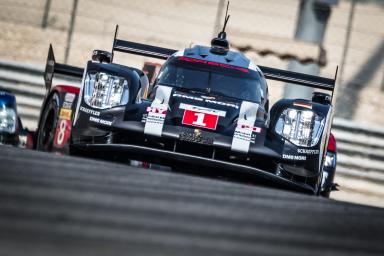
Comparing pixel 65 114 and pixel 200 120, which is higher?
pixel 200 120

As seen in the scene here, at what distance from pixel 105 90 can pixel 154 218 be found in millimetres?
3828

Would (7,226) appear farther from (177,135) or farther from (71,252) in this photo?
(177,135)

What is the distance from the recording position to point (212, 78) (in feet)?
25.0

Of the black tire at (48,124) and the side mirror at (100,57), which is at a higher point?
the side mirror at (100,57)

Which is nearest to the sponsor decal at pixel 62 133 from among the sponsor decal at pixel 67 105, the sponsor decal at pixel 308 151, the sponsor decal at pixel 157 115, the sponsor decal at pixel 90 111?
the sponsor decal at pixel 67 105

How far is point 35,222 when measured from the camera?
8.44ft

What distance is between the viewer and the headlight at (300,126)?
21.8ft

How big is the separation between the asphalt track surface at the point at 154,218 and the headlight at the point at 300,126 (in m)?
1.79

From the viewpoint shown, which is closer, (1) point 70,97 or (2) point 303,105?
(2) point 303,105

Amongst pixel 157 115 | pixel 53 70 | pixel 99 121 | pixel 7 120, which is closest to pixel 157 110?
pixel 157 115

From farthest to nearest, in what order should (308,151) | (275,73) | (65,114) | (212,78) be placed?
(275,73) < (212,78) < (65,114) < (308,151)

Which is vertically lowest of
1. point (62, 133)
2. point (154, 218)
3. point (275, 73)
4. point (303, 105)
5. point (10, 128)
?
point (10, 128)

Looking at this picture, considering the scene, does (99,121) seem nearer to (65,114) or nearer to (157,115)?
(157,115)

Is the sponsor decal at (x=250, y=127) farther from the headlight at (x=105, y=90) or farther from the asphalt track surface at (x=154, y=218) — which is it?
the asphalt track surface at (x=154, y=218)
